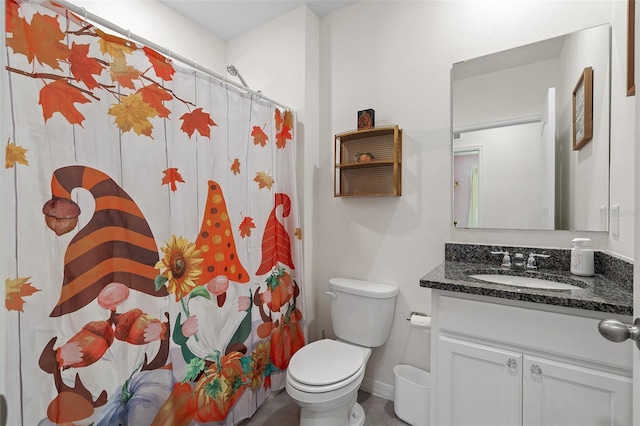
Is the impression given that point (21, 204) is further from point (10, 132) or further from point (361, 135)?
point (361, 135)

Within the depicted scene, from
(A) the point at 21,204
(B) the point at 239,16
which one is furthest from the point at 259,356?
(B) the point at 239,16

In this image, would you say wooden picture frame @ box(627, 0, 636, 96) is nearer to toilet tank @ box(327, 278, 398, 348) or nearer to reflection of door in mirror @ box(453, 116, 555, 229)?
reflection of door in mirror @ box(453, 116, 555, 229)

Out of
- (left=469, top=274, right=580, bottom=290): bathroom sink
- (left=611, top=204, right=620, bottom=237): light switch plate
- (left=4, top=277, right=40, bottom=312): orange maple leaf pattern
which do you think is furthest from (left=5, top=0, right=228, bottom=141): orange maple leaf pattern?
(left=611, top=204, right=620, bottom=237): light switch plate

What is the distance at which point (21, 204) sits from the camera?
0.97 meters

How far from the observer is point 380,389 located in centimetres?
197

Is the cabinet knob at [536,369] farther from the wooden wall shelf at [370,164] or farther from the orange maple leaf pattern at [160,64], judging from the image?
the orange maple leaf pattern at [160,64]

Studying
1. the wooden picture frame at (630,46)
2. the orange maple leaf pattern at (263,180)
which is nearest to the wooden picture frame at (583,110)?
the wooden picture frame at (630,46)

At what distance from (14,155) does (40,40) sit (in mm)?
401

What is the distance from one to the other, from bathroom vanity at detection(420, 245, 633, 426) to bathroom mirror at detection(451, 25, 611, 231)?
0.33 m

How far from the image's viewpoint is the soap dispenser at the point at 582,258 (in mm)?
1327

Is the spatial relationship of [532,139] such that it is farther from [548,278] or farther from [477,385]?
[477,385]

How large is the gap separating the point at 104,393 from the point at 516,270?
1.88 m

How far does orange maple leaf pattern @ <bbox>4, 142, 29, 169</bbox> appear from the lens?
942mm

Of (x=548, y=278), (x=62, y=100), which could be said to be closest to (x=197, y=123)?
(x=62, y=100)
